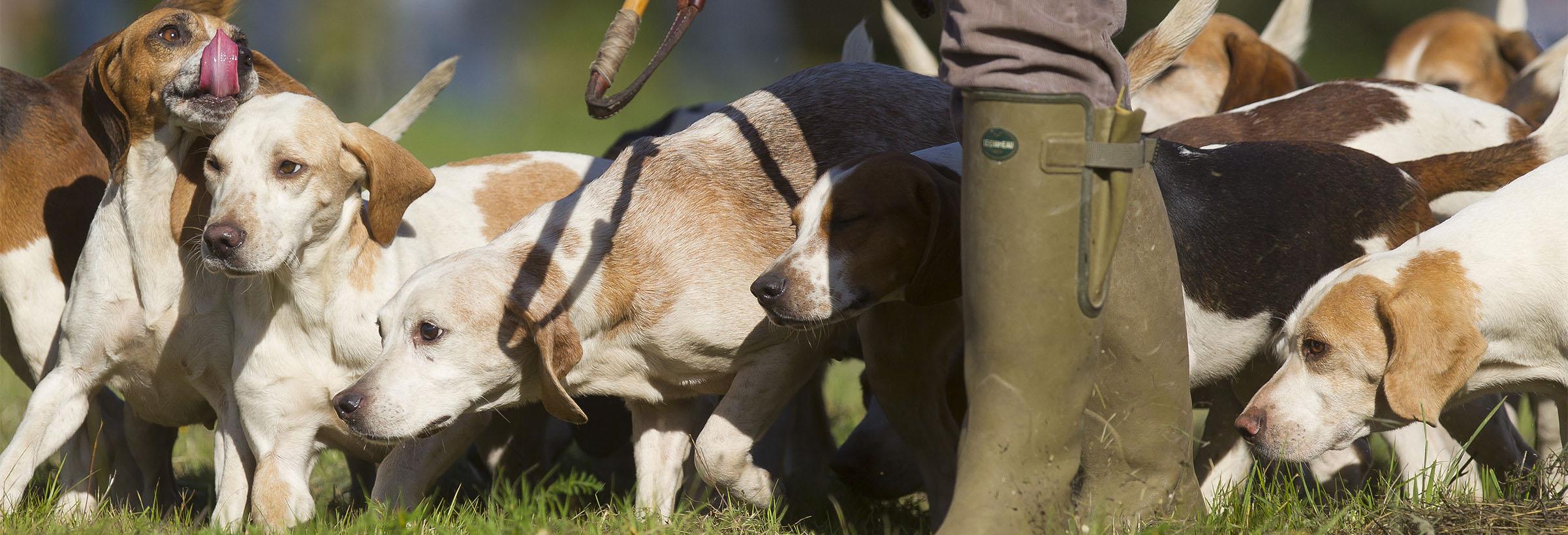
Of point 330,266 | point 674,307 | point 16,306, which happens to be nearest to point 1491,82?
point 674,307

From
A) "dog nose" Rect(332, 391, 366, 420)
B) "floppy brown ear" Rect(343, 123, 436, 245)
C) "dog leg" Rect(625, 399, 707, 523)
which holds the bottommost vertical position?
"dog leg" Rect(625, 399, 707, 523)

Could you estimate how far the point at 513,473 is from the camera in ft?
16.7

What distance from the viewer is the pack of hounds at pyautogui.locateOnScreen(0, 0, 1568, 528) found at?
331cm

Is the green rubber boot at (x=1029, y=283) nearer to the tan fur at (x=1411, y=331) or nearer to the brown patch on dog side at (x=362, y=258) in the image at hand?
the tan fur at (x=1411, y=331)

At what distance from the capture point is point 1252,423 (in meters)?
3.25

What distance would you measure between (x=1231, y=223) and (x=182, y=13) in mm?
2947

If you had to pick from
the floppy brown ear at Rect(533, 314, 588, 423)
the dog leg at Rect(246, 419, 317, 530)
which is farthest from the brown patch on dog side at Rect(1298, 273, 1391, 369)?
the dog leg at Rect(246, 419, 317, 530)

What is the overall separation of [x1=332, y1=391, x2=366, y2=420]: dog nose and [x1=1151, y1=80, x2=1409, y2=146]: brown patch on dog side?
8.52 feet

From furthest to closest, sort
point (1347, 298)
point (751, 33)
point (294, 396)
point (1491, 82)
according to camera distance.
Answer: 1. point (751, 33)
2. point (1491, 82)
3. point (294, 396)
4. point (1347, 298)

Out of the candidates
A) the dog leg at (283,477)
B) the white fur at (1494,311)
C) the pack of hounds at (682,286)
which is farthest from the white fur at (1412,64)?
the dog leg at (283,477)

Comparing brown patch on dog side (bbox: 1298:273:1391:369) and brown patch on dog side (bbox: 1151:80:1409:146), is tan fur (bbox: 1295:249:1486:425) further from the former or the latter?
brown patch on dog side (bbox: 1151:80:1409:146)

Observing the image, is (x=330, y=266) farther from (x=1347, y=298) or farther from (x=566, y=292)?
(x=1347, y=298)

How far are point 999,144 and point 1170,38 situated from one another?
5.75ft

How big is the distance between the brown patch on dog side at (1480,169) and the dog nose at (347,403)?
294cm
